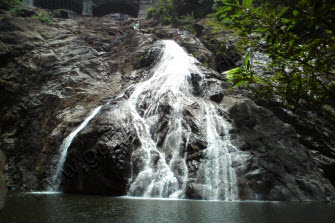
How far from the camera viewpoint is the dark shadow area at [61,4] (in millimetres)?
27970

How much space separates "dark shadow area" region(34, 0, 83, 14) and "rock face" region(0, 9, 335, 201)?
14.5 metres

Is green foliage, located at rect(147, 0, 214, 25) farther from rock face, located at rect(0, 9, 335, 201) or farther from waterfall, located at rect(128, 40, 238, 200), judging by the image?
waterfall, located at rect(128, 40, 238, 200)

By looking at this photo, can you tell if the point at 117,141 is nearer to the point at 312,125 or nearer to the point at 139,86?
the point at 139,86

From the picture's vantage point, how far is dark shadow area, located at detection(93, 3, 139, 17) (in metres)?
30.6

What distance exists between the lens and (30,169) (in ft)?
32.2

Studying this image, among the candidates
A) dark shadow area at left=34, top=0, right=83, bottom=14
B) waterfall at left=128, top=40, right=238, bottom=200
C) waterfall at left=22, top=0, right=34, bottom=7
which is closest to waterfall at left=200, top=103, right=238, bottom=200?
waterfall at left=128, top=40, right=238, bottom=200

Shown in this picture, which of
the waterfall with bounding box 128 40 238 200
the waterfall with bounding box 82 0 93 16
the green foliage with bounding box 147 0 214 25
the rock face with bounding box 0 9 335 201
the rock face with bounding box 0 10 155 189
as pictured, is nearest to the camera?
the waterfall with bounding box 128 40 238 200

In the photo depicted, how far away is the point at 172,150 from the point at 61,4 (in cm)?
2878

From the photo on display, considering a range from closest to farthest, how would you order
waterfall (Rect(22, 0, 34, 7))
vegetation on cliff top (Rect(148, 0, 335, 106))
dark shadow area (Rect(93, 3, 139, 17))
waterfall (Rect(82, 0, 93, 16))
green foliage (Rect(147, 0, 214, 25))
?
vegetation on cliff top (Rect(148, 0, 335, 106)), green foliage (Rect(147, 0, 214, 25)), waterfall (Rect(22, 0, 34, 7)), waterfall (Rect(82, 0, 93, 16)), dark shadow area (Rect(93, 3, 139, 17))

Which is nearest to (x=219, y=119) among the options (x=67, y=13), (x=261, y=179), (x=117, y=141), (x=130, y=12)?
(x=261, y=179)

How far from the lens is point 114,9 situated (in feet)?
102

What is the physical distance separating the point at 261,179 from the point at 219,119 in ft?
9.48

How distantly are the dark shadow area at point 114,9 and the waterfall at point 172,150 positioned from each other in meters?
22.6

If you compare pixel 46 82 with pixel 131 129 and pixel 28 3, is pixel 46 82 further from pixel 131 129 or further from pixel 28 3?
pixel 28 3
